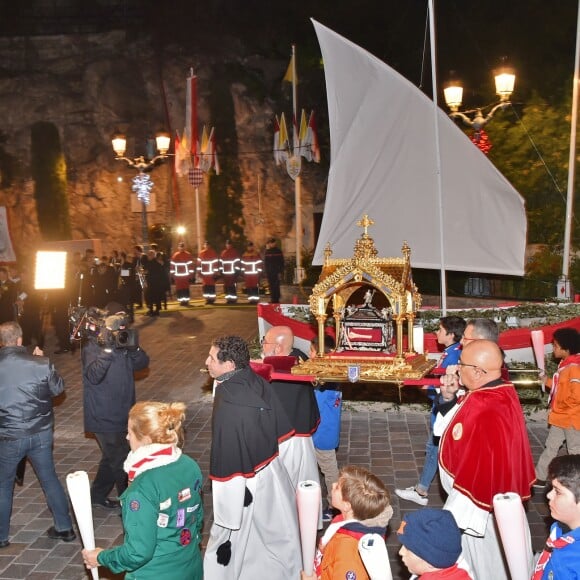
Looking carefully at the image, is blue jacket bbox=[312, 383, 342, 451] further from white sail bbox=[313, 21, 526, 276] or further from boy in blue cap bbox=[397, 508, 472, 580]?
boy in blue cap bbox=[397, 508, 472, 580]

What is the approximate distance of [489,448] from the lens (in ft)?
14.2

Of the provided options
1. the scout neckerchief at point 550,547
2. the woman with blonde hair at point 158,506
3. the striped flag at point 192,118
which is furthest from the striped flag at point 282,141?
the scout neckerchief at point 550,547

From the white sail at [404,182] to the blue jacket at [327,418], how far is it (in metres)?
3.00

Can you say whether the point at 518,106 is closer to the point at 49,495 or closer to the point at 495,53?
the point at 495,53

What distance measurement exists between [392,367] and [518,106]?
17.2 m

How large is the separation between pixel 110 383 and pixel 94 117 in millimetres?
27916

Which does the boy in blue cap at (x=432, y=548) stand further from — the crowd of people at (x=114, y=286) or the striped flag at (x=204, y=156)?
the striped flag at (x=204, y=156)

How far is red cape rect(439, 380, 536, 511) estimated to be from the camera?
14.1 feet

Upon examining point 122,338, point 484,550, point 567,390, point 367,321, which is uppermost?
point 367,321

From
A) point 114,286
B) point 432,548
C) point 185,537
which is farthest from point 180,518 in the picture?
point 114,286

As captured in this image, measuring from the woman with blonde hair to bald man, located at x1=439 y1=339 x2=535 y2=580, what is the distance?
1624 mm

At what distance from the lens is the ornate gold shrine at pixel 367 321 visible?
5758mm

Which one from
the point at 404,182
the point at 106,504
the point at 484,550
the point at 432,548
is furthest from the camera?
the point at 404,182

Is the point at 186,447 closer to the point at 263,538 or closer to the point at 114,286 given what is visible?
the point at 263,538
